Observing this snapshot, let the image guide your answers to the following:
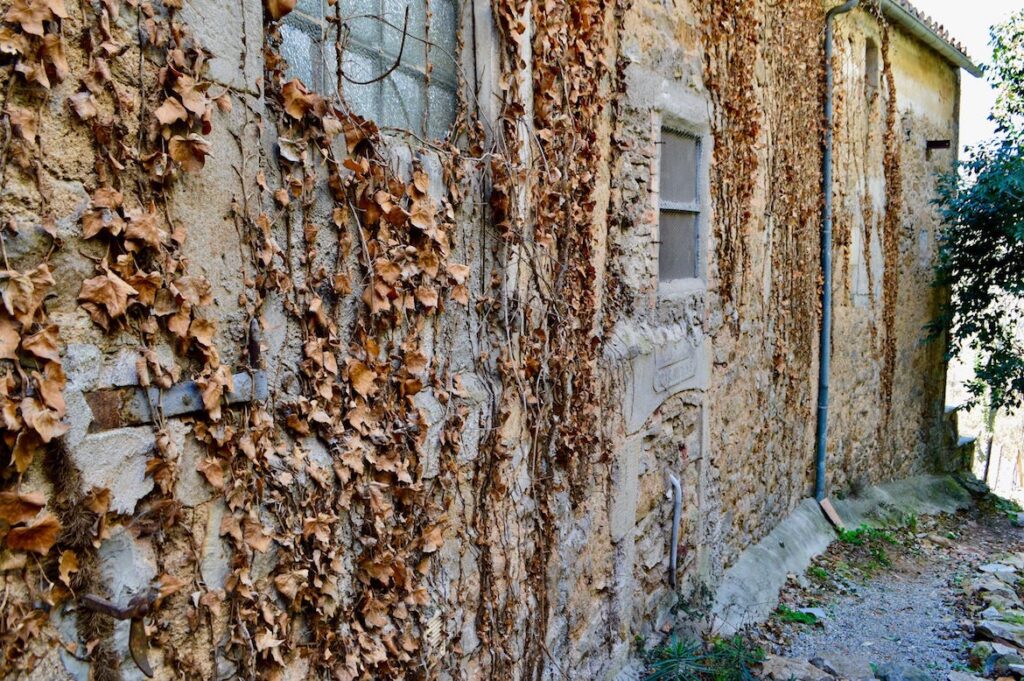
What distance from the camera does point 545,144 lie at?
3.38 metres

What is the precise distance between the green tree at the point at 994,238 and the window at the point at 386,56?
8.73 meters

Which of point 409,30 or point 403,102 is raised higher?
point 409,30

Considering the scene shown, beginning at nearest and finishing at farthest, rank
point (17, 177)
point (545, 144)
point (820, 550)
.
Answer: point (17, 177), point (545, 144), point (820, 550)

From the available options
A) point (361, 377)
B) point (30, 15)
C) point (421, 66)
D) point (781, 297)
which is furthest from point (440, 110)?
point (781, 297)

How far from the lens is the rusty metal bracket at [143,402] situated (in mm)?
1736

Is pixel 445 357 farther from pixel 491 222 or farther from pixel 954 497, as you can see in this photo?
pixel 954 497

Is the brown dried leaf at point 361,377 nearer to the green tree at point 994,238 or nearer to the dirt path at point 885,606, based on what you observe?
the dirt path at point 885,606

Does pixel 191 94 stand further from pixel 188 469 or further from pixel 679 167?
pixel 679 167

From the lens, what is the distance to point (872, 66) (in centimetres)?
898

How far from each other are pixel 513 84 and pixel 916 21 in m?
8.01

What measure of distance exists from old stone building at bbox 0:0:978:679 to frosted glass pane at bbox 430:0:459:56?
3 centimetres

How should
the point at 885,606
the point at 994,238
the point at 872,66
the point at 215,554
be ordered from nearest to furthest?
the point at 215,554, the point at 885,606, the point at 872,66, the point at 994,238

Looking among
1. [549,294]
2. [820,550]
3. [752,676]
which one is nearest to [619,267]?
[549,294]

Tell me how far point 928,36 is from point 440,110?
9.12m
